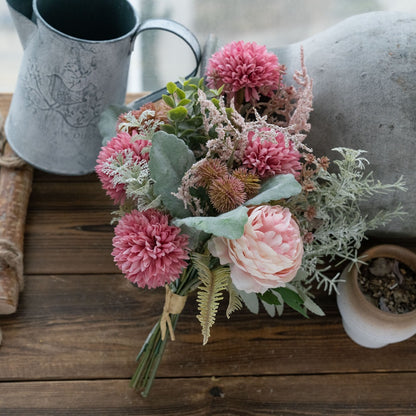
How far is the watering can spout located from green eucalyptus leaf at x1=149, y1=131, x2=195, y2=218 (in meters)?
0.29

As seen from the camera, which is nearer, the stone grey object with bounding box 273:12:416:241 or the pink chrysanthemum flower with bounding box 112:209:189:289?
the pink chrysanthemum flower with bounding box 112:209:189:289

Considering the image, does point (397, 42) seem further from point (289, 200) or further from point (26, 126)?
point (26, 126)

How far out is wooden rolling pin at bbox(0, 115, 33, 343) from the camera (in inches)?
25.3

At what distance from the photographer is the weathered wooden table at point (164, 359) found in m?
0.63

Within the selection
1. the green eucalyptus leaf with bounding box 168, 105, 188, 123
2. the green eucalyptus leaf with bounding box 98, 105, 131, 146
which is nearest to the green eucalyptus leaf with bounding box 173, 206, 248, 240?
the green eucalyptus leaf with bounding box 168, 105, 188, 123

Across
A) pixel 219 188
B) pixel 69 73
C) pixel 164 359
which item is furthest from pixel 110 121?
pixel 164 359

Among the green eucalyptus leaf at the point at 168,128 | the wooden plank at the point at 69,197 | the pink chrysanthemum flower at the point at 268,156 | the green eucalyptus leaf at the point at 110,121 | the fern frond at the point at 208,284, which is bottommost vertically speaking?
the wooden plank at the point at 69,197

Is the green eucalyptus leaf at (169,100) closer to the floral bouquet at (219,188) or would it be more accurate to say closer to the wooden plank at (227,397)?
the floral bouquet at (219,188)

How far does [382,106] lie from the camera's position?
57 cm

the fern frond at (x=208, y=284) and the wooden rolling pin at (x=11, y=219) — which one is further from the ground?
the fern frond at (x=208, y=284)

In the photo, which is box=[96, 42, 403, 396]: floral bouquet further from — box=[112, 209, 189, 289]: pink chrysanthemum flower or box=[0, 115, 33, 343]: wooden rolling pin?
box=[0, 115, 33, 343]: wooden rolling pin

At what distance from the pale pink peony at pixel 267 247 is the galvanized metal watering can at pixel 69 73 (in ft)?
0.91

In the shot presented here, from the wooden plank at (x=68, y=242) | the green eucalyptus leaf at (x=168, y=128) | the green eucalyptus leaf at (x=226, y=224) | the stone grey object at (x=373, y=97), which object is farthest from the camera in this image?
the wooden plank at (x=68, y=242)

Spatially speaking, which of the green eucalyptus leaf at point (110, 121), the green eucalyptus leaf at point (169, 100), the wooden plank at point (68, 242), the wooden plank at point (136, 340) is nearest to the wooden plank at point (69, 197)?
the wooden plank at point (68, 242)
